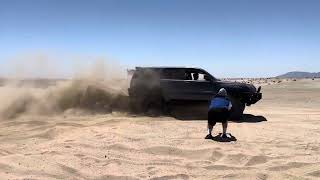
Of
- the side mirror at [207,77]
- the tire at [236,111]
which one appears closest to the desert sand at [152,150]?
the tire at [236,111]

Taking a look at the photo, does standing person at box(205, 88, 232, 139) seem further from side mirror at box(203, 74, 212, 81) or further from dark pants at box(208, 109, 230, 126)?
side mirror at box(203, 74, 212, 81)

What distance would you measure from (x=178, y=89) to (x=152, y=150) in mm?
6767

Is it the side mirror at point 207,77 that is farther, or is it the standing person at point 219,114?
the side mirror at point 207,77

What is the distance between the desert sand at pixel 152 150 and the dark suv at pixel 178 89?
1.70 m

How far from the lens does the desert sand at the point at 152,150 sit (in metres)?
8.56

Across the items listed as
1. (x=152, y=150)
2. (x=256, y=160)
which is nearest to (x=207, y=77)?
(x=152, y=150)

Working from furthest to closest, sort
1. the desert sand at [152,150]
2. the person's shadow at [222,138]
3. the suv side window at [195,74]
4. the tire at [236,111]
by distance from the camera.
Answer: the suv side window at [195,74] → the tire at [236,111] → the person's shadow at [222,138] → the desert sand at [152,150]

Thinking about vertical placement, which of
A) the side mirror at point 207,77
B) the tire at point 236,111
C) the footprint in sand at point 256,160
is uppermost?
the side mirror at point 207,77

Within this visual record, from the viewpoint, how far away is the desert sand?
8.56m

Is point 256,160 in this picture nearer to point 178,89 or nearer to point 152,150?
point 152,150

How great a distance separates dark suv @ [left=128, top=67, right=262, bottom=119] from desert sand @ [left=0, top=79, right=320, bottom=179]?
67.0 inches

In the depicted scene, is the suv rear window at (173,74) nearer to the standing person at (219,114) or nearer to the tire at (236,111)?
the tire at (236,111)

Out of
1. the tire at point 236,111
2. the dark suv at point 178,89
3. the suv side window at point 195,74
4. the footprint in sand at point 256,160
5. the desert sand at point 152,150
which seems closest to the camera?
the desert sand at point 152,150

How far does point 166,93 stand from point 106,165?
327 inches
